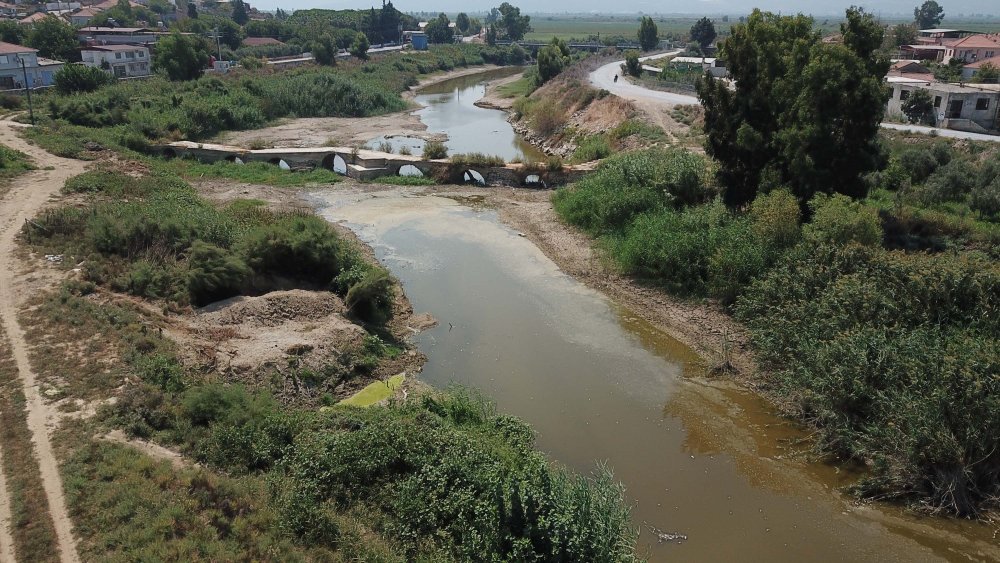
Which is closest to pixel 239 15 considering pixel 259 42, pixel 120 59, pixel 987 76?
pixel 259 42

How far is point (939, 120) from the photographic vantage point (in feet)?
123

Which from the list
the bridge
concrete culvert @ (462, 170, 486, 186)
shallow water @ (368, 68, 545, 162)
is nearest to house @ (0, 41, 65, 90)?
the bridge

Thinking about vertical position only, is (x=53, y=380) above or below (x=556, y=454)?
→ above

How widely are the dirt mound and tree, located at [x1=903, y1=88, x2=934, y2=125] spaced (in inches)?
1458

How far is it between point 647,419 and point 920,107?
111ft

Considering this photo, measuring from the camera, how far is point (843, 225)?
1969 cm

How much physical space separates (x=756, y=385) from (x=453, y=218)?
739 inches

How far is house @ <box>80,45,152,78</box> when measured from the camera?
Answer: 66062mm

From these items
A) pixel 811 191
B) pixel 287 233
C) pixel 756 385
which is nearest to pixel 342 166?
pixel 287 233

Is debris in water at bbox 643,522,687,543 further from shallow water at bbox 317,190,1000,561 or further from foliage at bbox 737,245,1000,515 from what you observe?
foliage at bbox 737,245,1000,515

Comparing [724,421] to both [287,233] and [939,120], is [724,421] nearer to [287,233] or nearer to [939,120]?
[287,233]

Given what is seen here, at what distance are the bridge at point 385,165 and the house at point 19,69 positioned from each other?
80.0ft

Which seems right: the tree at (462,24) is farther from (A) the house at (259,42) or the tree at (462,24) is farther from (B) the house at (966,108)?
(B) the house at (966,108)

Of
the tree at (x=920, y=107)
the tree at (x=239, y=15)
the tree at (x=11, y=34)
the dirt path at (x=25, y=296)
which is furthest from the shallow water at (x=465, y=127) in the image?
the tree at (x=239, y=15)
